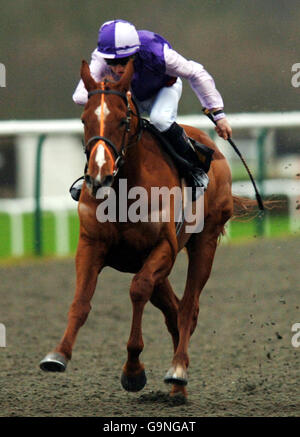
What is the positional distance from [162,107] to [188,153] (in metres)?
0.28

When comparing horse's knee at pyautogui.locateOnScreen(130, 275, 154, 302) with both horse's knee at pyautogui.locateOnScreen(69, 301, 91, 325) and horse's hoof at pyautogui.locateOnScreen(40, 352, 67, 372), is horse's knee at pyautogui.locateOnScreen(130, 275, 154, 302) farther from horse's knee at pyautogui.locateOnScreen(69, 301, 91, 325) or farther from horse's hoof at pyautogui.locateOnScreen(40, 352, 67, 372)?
horse's hoof at pyautogui.locateOnScreen(40, 352, 67, 372)

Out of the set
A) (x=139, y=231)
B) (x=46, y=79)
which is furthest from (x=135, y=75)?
(x=46, y=79)

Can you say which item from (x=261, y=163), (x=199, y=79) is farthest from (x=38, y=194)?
(x=199, y=79)

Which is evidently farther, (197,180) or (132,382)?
(197,180)

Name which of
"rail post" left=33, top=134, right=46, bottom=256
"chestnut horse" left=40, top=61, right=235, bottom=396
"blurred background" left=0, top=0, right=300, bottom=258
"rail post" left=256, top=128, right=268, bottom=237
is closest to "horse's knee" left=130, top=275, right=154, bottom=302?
"chestnut horse" left=40, top=61, right=235, bottom=396

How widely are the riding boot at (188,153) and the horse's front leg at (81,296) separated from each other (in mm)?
696

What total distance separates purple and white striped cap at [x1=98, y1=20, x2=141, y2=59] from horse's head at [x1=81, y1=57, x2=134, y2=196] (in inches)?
4.5

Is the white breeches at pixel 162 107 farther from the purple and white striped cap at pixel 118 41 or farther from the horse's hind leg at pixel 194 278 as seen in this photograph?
the horse's hind leg at pixel 194 278

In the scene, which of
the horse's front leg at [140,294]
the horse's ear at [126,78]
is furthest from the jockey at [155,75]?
the horse's front leg at [140,294]

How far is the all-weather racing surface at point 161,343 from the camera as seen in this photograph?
16.4ft

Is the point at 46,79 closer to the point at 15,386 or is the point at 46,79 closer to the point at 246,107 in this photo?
the point at 246,107

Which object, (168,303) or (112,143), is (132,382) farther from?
(112,143)

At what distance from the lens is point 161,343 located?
6953mm
